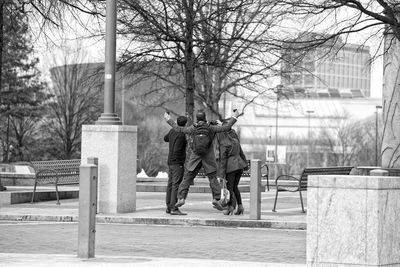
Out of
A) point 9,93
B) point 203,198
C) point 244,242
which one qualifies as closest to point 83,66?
point 9,93

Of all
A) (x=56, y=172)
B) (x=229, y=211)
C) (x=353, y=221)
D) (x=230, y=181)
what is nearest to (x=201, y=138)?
(x=230, y=181)

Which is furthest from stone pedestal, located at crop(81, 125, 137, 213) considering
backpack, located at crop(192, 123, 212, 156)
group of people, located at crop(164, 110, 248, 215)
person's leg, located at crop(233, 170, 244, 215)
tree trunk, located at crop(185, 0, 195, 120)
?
tree trunk, located at crop(185, 0, 195, 120)

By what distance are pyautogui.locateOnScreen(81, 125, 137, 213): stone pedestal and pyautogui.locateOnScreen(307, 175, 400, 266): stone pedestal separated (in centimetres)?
896

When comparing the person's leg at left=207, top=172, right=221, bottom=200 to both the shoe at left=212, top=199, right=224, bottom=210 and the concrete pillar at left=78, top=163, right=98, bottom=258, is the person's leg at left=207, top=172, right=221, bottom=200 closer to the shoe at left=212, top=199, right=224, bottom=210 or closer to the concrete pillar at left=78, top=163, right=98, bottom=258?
the shoe at left=212, top=199, right=224, bottom=210

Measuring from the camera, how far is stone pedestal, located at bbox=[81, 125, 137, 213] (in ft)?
58.0

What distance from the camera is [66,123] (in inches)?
2461

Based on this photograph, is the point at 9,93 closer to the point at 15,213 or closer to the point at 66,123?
the point at 66,123

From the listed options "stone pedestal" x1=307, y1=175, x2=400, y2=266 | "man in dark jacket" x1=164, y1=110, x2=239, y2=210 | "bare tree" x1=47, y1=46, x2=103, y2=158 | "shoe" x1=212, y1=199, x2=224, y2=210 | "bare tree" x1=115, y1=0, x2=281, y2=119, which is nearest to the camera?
"stone pedestal" x1=307, y1=175, x2=400, y2=266

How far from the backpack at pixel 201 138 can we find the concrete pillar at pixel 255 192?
0.93 meters

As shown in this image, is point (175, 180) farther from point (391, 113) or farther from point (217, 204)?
point (391, 113)

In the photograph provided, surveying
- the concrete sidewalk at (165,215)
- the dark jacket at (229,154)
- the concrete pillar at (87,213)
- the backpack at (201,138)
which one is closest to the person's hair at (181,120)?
the backpack at (201,138)

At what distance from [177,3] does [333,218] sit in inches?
761

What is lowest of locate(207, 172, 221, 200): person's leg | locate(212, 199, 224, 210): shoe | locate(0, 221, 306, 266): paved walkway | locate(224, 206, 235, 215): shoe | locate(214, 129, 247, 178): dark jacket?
locate(0, 221, 306, 266): paved walkway

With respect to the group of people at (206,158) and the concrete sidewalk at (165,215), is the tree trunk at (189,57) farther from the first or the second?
the group of people at (206,158)
